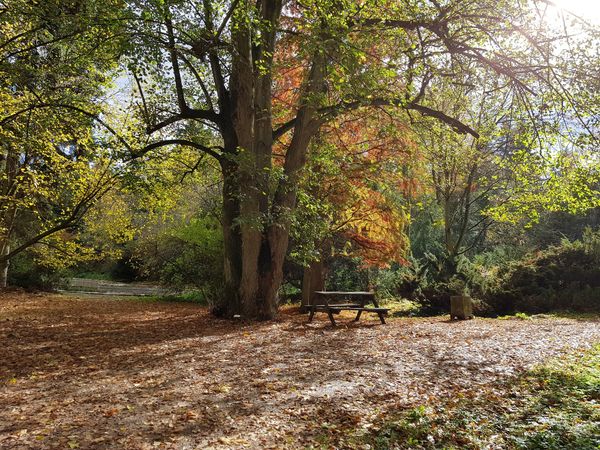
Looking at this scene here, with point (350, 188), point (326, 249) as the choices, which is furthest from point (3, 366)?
point (326, 249)

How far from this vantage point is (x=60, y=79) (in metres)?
9.98

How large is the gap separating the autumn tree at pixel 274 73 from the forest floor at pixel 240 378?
85.2 inches

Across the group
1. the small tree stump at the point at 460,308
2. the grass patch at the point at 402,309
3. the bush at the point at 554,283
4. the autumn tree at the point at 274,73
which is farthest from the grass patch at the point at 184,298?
the bush at the point at 554,283

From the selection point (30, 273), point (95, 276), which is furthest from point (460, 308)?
point (95, 276)

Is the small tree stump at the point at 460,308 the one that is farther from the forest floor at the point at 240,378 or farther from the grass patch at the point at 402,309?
the grass patch at the point at 402,309

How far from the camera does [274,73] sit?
409 inches

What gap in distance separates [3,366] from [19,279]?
51.3ft

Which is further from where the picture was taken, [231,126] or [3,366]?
[231,126]

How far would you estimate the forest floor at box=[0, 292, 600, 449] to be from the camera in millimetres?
3863

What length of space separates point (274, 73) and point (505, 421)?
8562mm

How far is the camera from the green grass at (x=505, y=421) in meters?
3.65

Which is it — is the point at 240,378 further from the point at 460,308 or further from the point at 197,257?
the point at 197,257

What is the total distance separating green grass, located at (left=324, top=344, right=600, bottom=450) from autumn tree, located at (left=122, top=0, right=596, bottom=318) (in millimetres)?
5242

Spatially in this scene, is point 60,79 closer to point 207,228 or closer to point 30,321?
point 30,321
